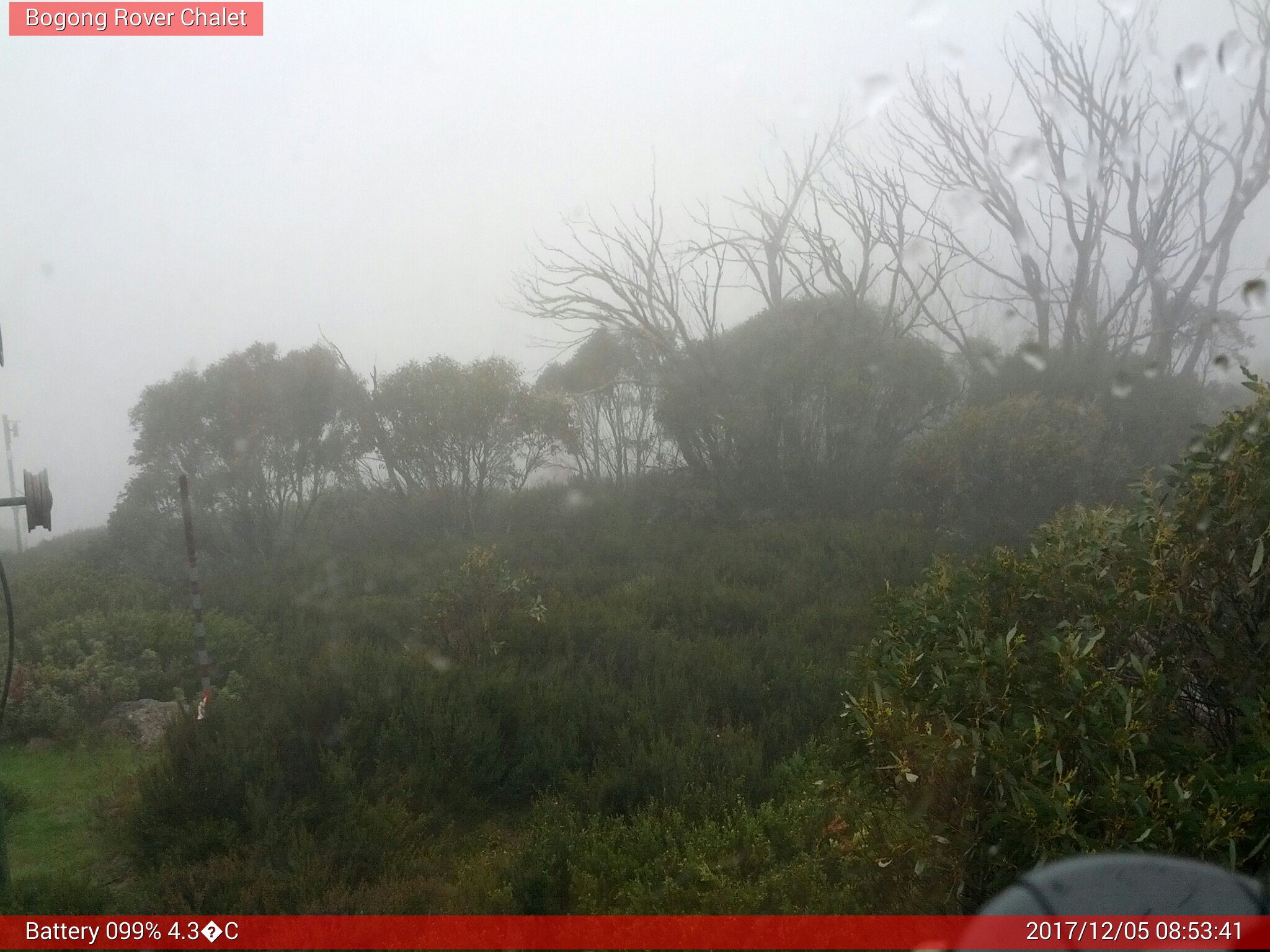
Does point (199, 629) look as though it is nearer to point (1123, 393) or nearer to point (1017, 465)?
point (1017, 465)

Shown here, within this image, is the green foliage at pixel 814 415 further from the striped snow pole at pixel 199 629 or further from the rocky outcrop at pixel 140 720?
the rocky outcrop at pixel 140 720

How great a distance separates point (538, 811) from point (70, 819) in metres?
3.43

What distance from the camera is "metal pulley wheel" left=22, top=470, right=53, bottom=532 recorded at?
4.56m

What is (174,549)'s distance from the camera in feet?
56.6

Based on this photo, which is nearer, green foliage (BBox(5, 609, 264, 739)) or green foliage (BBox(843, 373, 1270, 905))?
green foliage (BBox(843, 373, 1270, 905))

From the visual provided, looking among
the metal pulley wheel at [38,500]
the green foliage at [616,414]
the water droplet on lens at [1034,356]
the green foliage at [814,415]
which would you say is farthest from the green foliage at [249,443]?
the water droplet on lens at [1034,356]

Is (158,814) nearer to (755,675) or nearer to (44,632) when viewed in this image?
(755,675)

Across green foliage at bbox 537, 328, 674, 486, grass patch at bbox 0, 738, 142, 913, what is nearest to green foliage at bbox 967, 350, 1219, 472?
green foliage at bbox 537, 328, 674, 486

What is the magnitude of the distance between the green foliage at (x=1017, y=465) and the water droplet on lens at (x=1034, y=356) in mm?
2326

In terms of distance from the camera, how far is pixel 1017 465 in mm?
15312

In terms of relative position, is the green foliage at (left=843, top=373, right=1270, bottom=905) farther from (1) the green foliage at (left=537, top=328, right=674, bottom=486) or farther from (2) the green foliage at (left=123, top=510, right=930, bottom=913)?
(1) the green foliage at (left=537, top=328, right=674, bottom=486)

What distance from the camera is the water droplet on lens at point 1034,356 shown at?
725 inches

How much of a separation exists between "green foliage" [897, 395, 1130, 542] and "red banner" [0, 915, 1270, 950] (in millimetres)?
12208

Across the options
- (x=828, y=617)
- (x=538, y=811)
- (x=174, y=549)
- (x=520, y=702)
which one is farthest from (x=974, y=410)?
(x=174, y=549)
